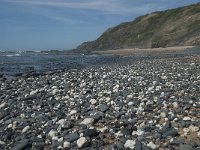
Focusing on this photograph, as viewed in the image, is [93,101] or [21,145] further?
[93,101]

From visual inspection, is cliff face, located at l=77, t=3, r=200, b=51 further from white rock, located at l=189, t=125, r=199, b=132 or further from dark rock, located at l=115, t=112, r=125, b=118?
white rock, located at l=189, t=125, r=199, b=132

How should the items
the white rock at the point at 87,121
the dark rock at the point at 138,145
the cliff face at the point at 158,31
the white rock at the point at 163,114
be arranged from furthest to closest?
the cliff face at the point at 158,31 < the white rock at the point at 87,121 < the white rock at the point at 163,114 < the dark rock at the point at 138,145

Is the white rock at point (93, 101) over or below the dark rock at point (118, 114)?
below

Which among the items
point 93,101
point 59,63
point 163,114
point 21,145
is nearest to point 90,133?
point 21,145

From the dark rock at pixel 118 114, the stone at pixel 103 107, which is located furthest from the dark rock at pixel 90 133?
the stone at pixel 103 107

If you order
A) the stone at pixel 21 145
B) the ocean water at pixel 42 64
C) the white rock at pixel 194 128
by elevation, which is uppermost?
the white rock at pixel 194 128

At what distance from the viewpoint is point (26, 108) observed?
12.5 metres

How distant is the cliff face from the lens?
82988 mm

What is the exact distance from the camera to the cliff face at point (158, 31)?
83.0 metres

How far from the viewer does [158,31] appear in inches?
4080

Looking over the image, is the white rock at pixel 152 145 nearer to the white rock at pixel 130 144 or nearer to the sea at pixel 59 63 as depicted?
the white rock at pixel 130 144

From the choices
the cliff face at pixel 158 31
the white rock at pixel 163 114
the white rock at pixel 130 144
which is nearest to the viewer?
the white rock at pixel 130 144

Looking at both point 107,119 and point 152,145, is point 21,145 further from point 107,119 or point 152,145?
point 152,145

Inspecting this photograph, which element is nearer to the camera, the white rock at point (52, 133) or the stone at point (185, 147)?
the stone at point (185, 147)
